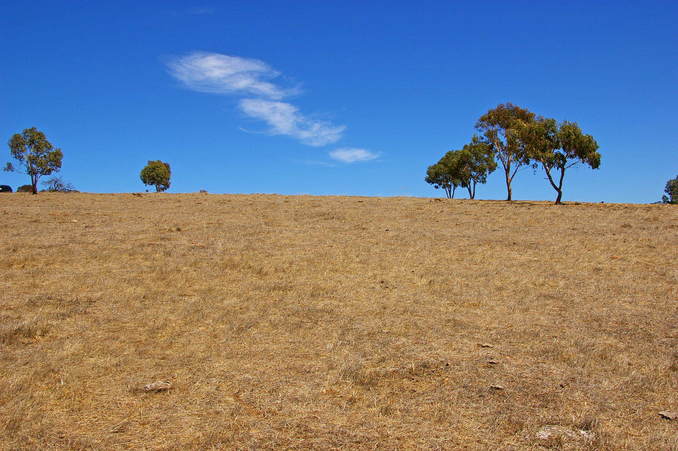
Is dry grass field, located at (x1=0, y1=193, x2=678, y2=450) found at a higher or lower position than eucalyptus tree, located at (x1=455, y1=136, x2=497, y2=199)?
lower

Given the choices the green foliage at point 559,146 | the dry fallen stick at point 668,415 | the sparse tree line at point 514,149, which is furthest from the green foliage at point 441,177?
the dry fallen stick at point 668,415

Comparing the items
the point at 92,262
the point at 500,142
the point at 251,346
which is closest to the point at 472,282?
the point at 251,346

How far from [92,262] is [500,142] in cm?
5402

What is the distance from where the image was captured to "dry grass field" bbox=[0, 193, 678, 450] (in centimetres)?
575

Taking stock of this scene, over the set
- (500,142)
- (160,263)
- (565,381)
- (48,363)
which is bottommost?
(565,381)

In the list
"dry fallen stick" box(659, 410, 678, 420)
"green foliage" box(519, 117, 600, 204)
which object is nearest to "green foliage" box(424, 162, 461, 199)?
"green foliage" box(519, 117, 600, 204)

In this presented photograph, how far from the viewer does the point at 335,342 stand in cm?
862

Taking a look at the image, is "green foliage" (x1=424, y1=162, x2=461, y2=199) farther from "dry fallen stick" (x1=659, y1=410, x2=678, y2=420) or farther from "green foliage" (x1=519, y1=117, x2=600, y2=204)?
"dry fallen stick" (x1=659, y1=410, x2=678, y2=420)

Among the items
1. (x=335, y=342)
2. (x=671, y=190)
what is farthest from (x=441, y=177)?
(x=335, y=342)

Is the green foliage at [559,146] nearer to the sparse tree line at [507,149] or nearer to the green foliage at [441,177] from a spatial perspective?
the sparse tree line at [507,149]

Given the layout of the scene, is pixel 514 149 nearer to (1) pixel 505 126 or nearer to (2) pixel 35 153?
(1) pixel 505 126

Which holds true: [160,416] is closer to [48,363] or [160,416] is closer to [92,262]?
[48,363]

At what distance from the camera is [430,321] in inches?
384

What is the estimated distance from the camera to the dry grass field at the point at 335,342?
18.9 feet
